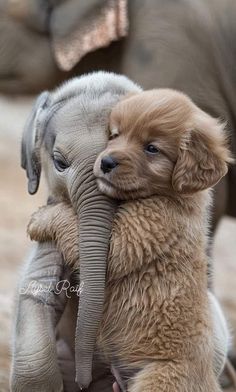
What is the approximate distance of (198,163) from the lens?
304cm

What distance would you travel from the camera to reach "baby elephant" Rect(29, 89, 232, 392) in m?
3.04

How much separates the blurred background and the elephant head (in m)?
1.14

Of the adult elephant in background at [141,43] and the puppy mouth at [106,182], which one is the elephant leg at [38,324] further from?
the adult elephant in background at [141,43]

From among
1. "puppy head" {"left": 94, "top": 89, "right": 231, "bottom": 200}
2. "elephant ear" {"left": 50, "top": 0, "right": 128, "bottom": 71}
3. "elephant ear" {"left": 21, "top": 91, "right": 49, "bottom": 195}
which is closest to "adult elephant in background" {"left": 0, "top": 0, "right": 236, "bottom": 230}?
"elephant ear" {"left": 50, "top": 0, "right": 128, "bottom": 71}

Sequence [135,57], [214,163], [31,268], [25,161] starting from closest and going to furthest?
[214,163] < [31,268] < [25,161] < [135,57]

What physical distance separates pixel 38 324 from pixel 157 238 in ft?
1.34

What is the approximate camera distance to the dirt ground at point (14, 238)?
5122 mm

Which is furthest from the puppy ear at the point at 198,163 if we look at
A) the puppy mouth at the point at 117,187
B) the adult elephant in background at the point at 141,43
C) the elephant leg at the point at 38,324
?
the adult elephant in background at the point at 141,43

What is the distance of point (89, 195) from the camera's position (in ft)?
10.2

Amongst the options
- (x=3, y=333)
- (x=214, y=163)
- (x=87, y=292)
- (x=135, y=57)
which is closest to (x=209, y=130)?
(x=214, y=163)

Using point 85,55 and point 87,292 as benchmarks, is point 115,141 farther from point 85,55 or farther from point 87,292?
point 85,55

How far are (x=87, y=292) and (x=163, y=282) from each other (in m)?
0.21

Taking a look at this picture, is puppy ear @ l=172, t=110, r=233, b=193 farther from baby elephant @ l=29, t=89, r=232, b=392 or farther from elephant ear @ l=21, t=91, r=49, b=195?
elephant ear @ l=21, t=91, r=49, b=195

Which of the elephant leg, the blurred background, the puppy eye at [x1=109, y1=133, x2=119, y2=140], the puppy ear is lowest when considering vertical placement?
the elephant leg
